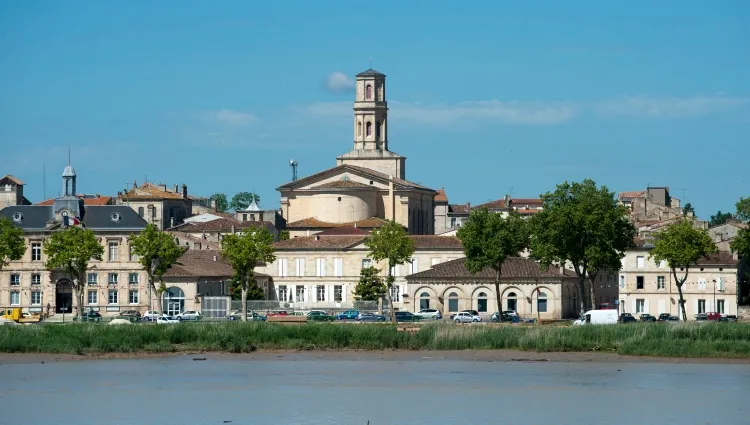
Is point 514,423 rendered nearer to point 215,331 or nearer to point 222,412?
point 222,412

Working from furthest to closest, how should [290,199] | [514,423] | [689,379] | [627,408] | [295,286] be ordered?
1. [290,199]
2. [295,286]
3. [689,379]
4. [627,408]
5. [514,423]

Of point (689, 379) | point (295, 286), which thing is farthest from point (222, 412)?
point (295, 286)

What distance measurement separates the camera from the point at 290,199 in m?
130

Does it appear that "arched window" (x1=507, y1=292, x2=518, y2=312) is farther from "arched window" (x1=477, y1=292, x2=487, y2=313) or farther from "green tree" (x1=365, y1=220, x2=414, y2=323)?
"green tree" (x1=365, y1=220, x2=414, y2=323)

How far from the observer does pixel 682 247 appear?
88.0 m

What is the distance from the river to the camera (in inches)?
1698

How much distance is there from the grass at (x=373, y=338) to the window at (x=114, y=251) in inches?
1263

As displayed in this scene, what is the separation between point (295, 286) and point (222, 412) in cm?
6057

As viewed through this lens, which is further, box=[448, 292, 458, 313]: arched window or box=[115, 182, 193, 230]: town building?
box=[115, 182, 193, 230]: town building

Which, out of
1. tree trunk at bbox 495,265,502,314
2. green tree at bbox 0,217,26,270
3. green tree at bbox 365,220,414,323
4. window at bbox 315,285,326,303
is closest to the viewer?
tree trunk at bbox 495,265,502,314

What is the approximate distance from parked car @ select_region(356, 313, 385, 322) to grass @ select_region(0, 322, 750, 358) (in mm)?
19380

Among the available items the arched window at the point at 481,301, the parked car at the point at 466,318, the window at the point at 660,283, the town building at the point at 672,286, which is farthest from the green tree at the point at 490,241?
the window at the point at 660,283

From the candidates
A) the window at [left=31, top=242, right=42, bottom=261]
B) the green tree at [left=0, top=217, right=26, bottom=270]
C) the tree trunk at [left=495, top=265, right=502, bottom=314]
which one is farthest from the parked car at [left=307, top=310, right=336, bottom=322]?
the window at [left=31, top=242, right=42, bottom=261]

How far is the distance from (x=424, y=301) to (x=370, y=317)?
966cm
